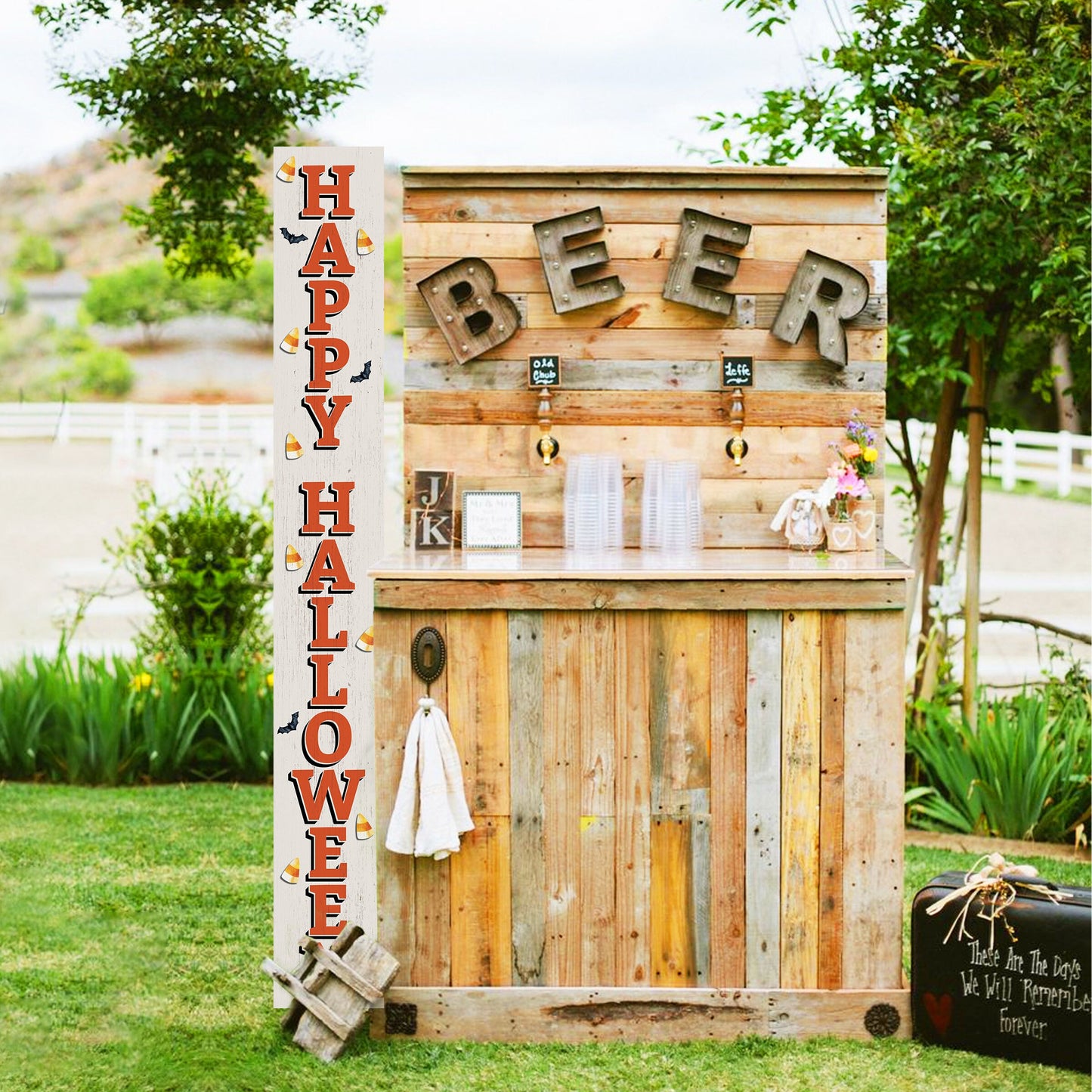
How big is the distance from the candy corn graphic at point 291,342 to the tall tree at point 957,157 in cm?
254

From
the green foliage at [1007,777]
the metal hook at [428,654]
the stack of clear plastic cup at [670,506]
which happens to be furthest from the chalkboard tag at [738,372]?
the green foliage at [1007,777]

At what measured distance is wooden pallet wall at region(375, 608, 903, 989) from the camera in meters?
3.37

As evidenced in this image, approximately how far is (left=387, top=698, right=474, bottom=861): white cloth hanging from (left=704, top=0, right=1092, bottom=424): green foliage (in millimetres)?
2847

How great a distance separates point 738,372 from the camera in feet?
12.7

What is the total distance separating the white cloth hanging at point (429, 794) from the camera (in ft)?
10.9

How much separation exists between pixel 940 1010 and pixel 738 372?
72.3 inches

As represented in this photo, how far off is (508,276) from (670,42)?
3.00 meters

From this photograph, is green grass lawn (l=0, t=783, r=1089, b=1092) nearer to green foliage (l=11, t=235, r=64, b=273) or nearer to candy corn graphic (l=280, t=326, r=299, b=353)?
candy corn graphic (l=280, t=326, r=299, b=353)

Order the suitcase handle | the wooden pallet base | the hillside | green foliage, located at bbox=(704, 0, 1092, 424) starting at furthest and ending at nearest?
the hillside → green foliage, located at bbox=(704, 0, 1092, 424) → the wooden pallet base → the suitcase handle

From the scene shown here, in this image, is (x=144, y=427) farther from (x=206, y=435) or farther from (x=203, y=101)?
(x=203, y=101)

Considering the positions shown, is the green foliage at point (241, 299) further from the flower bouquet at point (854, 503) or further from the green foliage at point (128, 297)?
the flower bouquet at point (854, 503)

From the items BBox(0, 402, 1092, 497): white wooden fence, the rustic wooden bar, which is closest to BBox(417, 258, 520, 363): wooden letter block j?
the rustic wooden bar

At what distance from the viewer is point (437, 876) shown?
3410 millimetres

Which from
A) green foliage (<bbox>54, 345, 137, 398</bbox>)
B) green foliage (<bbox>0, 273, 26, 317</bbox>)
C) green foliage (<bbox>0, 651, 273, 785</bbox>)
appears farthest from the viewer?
green foliage (<bbox>54, 345, 137, 398</bbox>)
